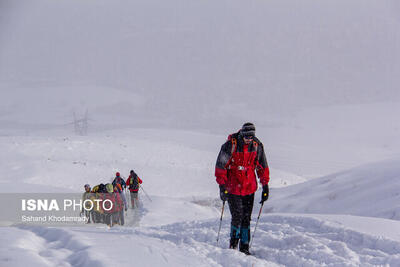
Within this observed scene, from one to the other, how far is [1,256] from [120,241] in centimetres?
178

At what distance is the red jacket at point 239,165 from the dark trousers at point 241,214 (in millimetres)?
124

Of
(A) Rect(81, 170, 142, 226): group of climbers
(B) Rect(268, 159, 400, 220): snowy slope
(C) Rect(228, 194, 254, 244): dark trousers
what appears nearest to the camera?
(C) Rect(228, 194, 254, 244): dark trousers

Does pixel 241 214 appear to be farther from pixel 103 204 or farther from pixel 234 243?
pixel 103 204

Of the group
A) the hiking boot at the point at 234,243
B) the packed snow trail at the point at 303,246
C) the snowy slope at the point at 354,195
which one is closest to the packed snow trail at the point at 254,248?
the packed snow trail at the point at 303,246

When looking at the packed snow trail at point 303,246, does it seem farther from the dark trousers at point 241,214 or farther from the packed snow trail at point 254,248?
the dark trousers at point 241,214

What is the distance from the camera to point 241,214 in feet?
20.5

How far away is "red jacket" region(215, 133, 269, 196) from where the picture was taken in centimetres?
590

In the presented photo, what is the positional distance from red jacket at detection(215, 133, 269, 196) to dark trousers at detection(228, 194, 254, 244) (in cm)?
12

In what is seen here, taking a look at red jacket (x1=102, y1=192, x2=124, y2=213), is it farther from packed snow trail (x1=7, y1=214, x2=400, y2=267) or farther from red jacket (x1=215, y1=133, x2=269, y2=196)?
red jacket (x1=215, y1=133, x2=269, y2=196)

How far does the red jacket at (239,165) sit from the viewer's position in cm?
590

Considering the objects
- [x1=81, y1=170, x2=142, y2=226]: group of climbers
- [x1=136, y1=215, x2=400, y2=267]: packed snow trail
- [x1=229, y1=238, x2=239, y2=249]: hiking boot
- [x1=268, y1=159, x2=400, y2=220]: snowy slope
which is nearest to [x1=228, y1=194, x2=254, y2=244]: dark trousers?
[x1=229, y1=238, x2=239, y2=249]: hiking boot

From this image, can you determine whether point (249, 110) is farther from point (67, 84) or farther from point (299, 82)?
point (67, 84)

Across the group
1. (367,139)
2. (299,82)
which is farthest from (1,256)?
(299,82)

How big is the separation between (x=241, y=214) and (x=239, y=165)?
2.58 feet
